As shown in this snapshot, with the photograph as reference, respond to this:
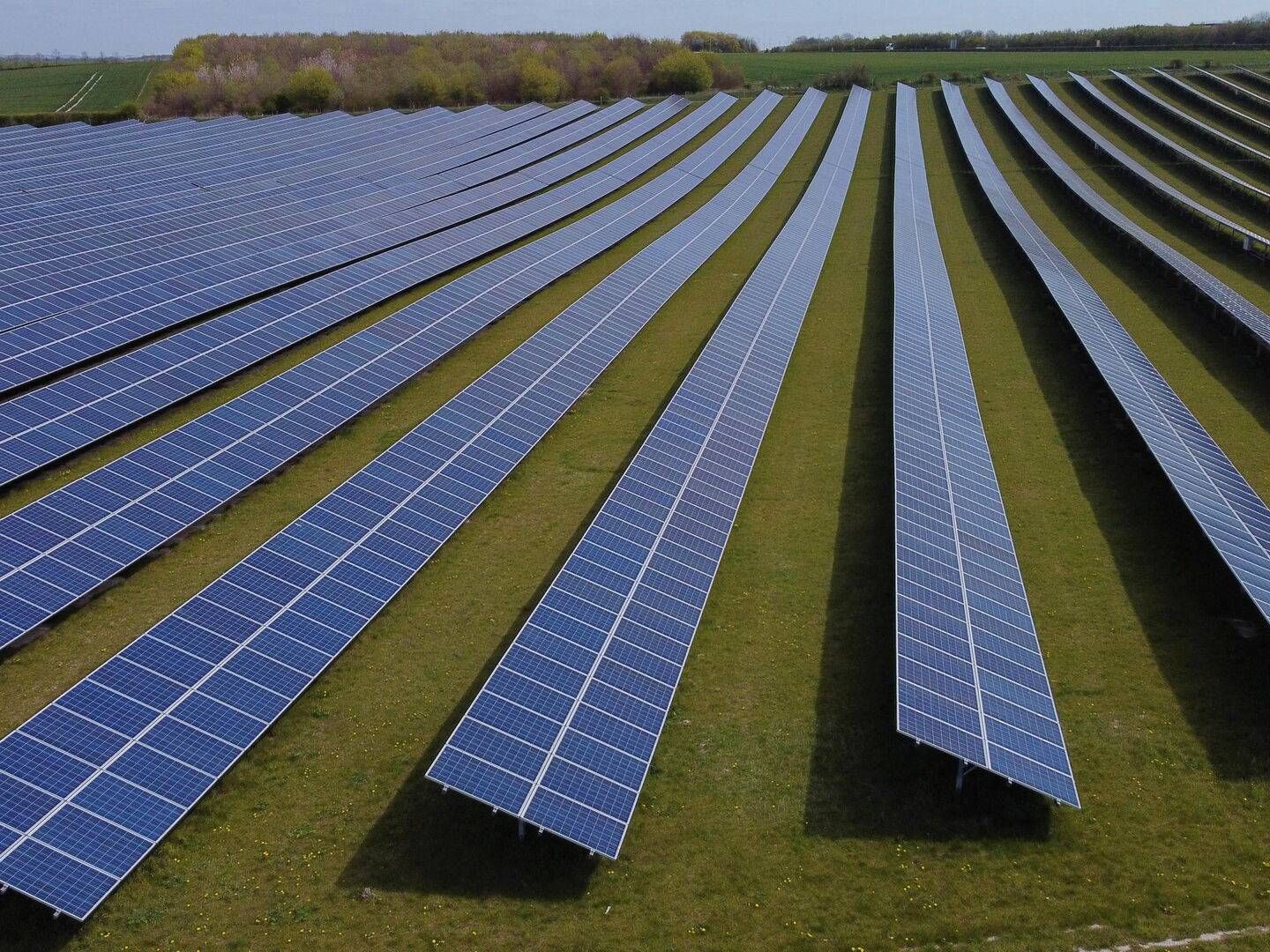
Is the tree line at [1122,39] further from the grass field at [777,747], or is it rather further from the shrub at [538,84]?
the grass field at [777,747]

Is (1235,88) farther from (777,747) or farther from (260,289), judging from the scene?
(777,747)

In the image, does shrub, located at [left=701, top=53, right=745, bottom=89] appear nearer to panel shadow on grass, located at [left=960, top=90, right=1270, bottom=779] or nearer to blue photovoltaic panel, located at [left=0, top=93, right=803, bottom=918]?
panel shadow on grass, located at [left=960, top=90, right=1270, bottom=779]

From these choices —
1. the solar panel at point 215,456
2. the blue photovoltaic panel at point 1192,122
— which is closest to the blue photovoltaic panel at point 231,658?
the solar panel at point 215,456

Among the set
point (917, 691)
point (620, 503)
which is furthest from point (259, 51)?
point (917, 691)

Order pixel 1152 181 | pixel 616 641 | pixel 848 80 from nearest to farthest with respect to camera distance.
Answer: pixel 616 641 → pixel 1152 181 → pixel 848 80

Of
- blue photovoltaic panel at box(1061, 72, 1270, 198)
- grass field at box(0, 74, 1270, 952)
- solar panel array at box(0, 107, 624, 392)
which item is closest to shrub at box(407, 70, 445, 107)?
solar panel array at box(0, 107, 624, 392)

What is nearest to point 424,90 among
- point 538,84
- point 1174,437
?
point 538,84

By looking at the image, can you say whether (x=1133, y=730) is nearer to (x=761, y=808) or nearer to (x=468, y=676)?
(x=761, y=808)
